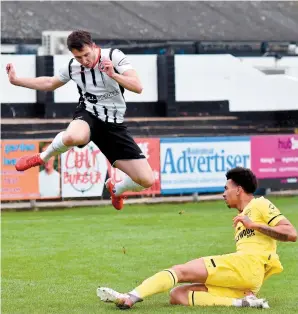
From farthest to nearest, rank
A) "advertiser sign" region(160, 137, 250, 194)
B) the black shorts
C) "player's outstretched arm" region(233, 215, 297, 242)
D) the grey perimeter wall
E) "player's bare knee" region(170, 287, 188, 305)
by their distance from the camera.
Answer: the grey perimeter wall, "advertiser sign" region(160, 137, 250, 194), the black shorts, "player's bare knee" region(170, 287, 188, 305), "player's outstretched arm" region(233, 215, 297, 242)

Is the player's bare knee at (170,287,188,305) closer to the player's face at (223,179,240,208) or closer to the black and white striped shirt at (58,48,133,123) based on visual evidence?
the player's face at (223,179,240,208)

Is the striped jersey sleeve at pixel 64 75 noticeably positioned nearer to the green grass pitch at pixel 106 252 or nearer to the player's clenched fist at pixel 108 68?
the player's clenched fist at pixel 108 68

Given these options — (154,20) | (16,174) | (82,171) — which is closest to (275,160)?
(82,171)

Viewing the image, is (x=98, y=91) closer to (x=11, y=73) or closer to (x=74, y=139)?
(x=74, y=139)

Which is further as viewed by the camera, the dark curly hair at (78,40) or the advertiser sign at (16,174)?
the advertiser sign at (16,174)

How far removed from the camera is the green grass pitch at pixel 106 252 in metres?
11.1

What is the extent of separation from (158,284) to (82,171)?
1376 centimetres

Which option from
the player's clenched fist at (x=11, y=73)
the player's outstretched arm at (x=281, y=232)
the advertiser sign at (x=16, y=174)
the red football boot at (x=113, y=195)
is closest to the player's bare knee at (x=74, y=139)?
the player's clenched fist at (x=11, y=73)

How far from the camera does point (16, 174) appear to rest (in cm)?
2341

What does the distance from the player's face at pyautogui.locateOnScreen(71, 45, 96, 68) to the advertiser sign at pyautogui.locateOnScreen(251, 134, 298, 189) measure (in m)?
15.1

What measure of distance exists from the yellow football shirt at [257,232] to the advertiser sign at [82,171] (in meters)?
13.4

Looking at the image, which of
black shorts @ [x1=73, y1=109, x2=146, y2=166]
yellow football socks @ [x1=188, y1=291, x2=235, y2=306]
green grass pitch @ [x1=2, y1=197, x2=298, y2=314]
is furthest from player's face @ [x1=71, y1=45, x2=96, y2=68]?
yellow football socks @ [x1=188, y1=291, x2=235, y2=306]

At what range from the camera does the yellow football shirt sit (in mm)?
10305

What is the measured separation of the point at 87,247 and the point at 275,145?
10784 mm
